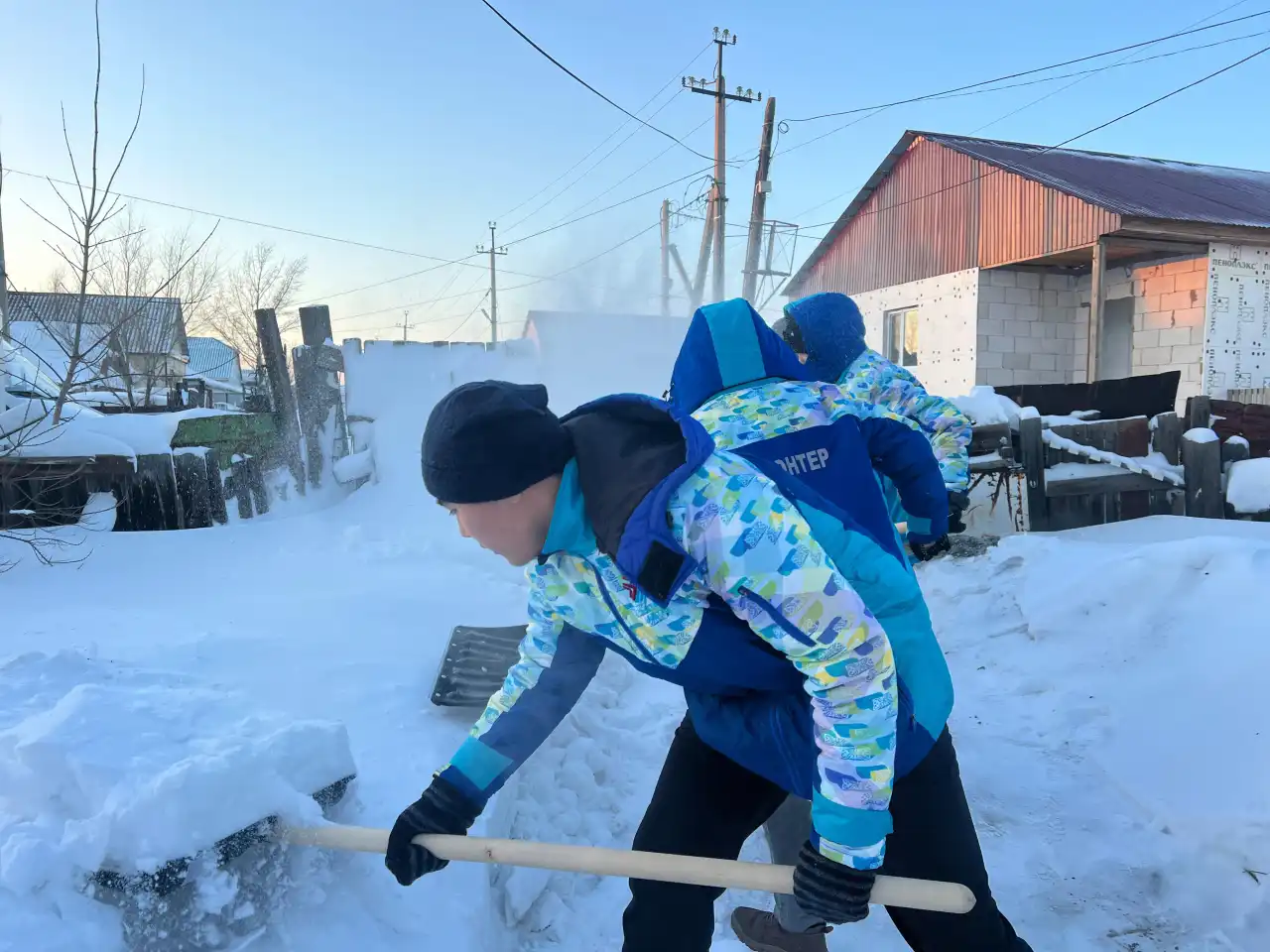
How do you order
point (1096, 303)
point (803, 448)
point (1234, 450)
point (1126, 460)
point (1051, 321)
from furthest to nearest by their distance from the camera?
point (1051, 321)
point (1096, 303)
point (1126, 460)
point (1234, 450)
point (803, 448)

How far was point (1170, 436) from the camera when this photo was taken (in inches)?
237

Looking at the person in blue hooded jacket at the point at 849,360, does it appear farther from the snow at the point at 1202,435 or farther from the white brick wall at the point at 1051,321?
the white brick wall at the point at 1051,321

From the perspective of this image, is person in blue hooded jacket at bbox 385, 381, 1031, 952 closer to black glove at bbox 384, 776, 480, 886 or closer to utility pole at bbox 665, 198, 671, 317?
black glove at bbox 384, 776, 480, 886

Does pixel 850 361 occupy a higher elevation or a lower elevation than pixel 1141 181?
lower

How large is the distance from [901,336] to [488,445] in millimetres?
16640

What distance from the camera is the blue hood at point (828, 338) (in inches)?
106

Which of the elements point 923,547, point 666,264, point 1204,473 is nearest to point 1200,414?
point 1204,473

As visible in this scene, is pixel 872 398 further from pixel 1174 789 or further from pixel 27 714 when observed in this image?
pixel 27 714

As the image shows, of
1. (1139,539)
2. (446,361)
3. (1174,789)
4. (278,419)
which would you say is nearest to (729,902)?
(1174,789)

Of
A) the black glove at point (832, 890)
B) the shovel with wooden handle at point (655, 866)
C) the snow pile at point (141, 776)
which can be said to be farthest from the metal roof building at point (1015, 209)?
the snow pile at point (141, 776)

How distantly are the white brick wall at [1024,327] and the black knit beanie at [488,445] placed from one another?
46.9ft

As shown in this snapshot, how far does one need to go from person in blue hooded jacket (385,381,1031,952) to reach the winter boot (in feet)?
1.74

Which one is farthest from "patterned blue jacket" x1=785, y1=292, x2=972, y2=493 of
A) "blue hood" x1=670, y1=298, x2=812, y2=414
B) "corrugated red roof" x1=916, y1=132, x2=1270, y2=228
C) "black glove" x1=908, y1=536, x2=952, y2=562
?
"corrugated red roof" x1=916, y1=132, x2=1270, y2=228

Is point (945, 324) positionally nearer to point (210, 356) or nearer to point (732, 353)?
point (732, 353)
